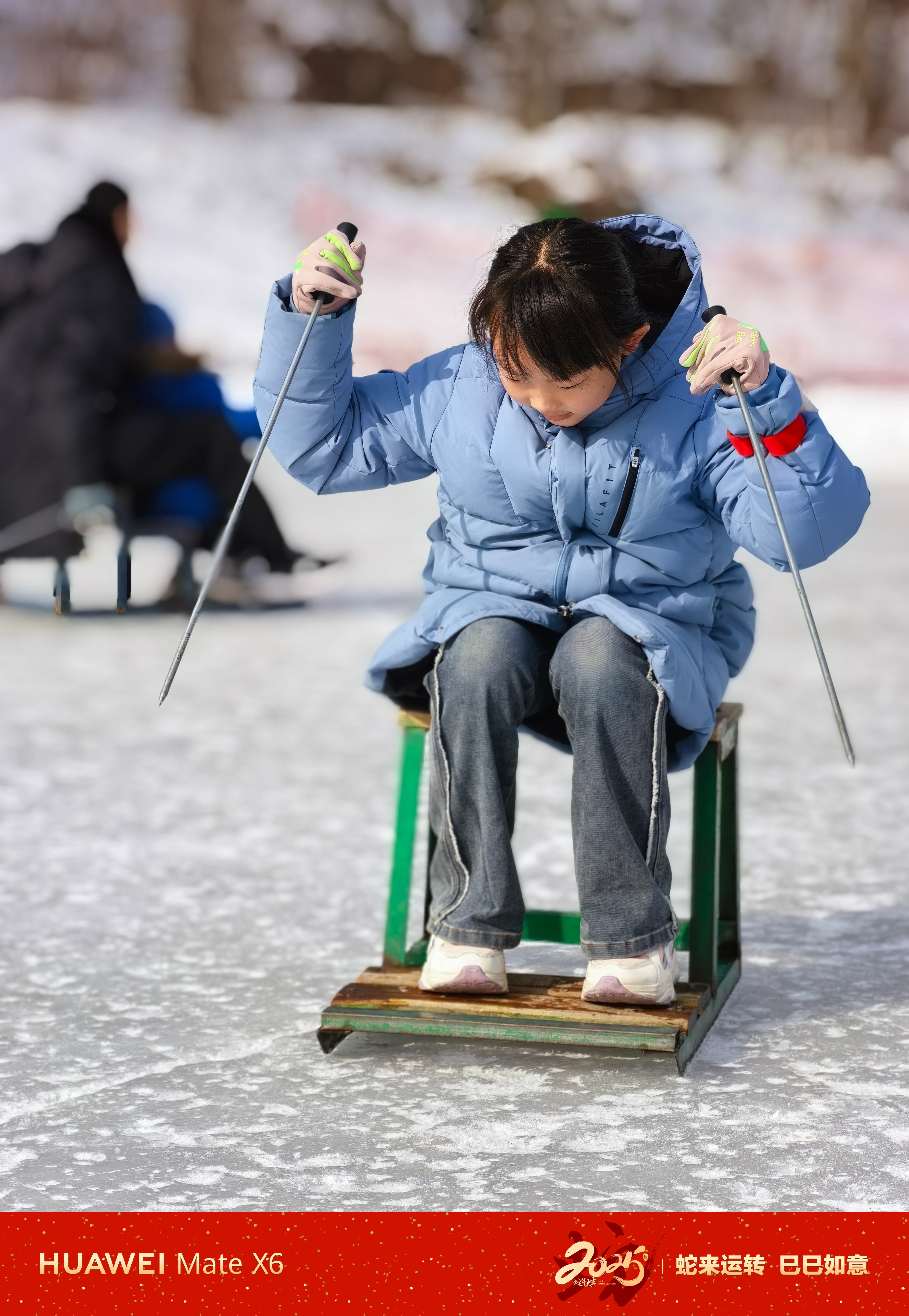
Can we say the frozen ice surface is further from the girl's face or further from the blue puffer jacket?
the girl's face

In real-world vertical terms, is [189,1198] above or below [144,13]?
below

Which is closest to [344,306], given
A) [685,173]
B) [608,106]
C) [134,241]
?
[134,241]

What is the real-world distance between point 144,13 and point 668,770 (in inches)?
809

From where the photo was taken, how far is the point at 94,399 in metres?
5.39

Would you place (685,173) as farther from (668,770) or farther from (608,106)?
(668,770)

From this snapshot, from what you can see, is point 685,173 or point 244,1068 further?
point 685,173

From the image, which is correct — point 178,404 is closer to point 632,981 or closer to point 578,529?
point 578,529

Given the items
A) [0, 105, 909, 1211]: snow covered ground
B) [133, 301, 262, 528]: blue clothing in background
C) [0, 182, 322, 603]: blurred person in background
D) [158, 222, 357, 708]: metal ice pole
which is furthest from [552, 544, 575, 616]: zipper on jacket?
[133, 301, 262, 528]: blue clothing in background

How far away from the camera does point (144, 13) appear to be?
20734 mm

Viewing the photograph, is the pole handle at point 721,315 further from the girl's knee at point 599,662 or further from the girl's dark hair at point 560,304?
the girl's knee at point 599,662

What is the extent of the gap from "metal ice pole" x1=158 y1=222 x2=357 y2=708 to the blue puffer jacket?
0.03m

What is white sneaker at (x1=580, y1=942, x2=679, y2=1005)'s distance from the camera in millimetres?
2020
